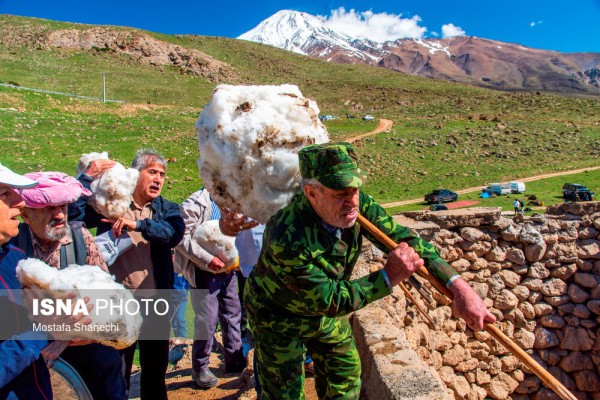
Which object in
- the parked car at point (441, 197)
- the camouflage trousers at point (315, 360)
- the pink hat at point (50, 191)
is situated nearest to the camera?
the camouflage trousers at point (315, 360)

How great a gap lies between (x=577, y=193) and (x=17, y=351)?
70.3ft

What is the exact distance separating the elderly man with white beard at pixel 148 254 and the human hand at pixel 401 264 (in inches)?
86.4

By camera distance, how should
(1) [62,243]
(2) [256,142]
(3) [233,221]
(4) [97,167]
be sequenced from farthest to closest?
(4) [97,167] → (3) [233,221] → (1) [62,243] → (2) [256,142]

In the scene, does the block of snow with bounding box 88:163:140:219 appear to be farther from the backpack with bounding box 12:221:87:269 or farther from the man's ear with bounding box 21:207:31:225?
the man's ear with bounding box 21:207:31:225

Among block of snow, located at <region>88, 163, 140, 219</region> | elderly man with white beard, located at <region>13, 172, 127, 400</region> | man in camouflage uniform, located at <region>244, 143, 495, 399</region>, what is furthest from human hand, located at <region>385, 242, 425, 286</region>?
block of snow, located at <region>88, 163, 140, 219</region>

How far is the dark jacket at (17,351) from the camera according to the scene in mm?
2328

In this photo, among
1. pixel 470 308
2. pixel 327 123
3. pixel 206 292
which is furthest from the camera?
pixel 327 123

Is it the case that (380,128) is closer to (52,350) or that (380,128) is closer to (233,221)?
(233,221)

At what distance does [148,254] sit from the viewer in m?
4.16

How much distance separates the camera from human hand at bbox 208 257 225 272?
467 cm

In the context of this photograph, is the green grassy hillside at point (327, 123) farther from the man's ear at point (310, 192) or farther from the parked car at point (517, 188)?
the man's ear at point (310, 192)

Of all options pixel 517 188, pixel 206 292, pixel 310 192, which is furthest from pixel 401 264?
pixel 517 188

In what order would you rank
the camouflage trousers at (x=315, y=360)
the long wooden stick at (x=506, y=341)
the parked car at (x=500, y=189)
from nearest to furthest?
the long wooden stick at (x=506, y=341), the camouflage trousers at (x=315, y=360), the parked car at (x=500, y=189)

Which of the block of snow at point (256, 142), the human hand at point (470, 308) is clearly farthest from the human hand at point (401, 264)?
the block of snow at point (256, 142)
